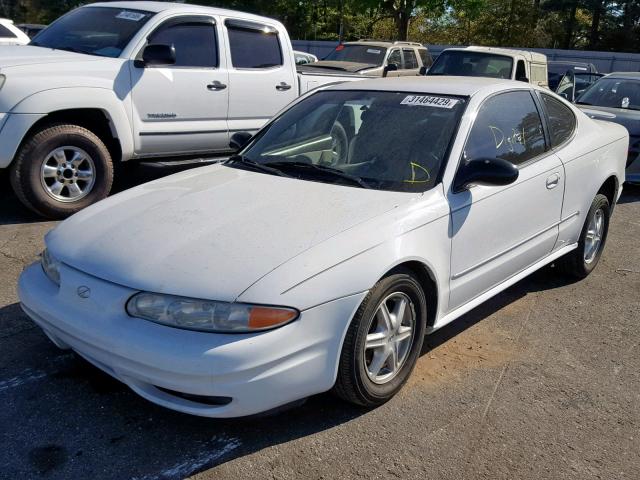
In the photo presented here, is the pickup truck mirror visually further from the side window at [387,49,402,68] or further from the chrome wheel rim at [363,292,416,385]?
the side window at [387,49,402,68]

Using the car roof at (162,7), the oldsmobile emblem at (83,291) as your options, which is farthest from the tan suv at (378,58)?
the oldsmobile emblem at (83,291)

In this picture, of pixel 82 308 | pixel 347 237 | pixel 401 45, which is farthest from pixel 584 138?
pixel 401 45

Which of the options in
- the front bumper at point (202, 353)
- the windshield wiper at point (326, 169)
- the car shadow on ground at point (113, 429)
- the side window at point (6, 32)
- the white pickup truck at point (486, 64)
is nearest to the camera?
the front bumper at point (202, 353)

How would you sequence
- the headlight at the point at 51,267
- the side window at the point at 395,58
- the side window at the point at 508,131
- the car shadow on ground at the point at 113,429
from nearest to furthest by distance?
the car shadow on ground at the point at 113,429
the headlight at the point at 51,267
the side window at the point at 508,131
the side window at the point at 395,58

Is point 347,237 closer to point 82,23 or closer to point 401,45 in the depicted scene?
point 82,23

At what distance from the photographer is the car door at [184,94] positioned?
257 inches

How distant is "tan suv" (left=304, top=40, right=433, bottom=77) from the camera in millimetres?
14586

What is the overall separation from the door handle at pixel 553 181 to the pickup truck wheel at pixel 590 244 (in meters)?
0.75

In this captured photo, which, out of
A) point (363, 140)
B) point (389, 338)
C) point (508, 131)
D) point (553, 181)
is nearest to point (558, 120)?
point (553, 181)

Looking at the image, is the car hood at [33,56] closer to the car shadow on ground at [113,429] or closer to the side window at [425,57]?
the car shadow on ground at [113,429]

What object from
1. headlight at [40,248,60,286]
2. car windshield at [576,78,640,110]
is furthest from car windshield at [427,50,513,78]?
headlight at [40,248,60,286]

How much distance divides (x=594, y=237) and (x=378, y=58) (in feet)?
35.1

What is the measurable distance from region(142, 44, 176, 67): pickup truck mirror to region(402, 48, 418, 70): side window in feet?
34.6

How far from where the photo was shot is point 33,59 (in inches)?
234
